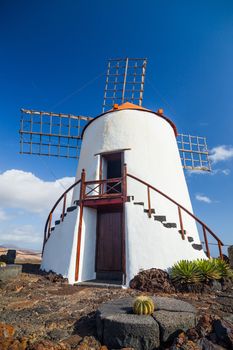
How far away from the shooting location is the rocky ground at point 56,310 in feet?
13.1

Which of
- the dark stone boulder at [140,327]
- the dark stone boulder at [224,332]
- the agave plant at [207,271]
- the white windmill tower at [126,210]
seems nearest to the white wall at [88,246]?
the white windmill tower at [126,210]

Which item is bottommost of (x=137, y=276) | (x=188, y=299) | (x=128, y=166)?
(x=188, y=299)

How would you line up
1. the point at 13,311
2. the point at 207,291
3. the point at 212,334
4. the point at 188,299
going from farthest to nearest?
the point at 207,291
the point at 188,299
the point at 13,311
the point at 212,334

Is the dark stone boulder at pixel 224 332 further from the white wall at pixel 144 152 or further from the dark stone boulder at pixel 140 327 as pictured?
the white wall at pixel 144 152

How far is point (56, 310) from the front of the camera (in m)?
5.55

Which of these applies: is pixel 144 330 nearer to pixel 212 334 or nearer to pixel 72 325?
pixel 212 334

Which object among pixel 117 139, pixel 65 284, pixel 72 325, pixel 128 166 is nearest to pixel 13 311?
pixel 72 325

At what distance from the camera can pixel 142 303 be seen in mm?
4547

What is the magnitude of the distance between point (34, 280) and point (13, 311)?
3.34m

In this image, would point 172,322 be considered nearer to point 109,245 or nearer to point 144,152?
point 109,245

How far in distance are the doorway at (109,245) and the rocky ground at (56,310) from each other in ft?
6.27

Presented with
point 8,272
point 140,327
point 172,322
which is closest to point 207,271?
point 172,322

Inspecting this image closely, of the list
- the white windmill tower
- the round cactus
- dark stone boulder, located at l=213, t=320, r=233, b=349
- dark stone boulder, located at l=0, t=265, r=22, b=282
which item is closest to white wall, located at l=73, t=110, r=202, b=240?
the white windmill tower

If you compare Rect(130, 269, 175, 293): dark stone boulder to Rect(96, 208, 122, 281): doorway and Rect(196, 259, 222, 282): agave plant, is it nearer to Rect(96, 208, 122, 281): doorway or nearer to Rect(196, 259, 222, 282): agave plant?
Rect(196, 259, 222, 282): agave plant
